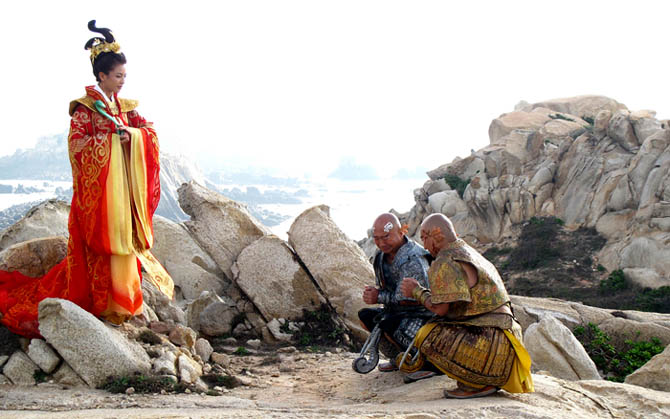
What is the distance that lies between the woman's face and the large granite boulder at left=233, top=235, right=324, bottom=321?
4380 millimetres

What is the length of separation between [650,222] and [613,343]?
11108 mm

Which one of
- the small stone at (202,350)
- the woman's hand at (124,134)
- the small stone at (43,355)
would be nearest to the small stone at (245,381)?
the small stone at (202,350)

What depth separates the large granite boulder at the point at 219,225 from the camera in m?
10.2

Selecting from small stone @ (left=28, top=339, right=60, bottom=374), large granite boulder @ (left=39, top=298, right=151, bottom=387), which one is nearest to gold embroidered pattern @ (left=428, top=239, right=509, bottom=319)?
large granite boulder @ (left=39, top=298, right=151, bottom=387)

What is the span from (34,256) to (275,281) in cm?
393

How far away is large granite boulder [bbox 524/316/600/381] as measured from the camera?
26.5ft

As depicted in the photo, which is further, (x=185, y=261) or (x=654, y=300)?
(x=654, y=300)

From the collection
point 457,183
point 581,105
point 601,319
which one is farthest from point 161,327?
point 581,105

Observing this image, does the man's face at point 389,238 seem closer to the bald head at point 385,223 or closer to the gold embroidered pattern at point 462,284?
the bald head at point 385,223

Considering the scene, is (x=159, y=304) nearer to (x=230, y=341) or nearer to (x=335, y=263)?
(x=230, y=341)

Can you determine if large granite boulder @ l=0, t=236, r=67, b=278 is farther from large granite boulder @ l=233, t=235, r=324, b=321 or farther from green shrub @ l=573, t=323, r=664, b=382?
green shrub @ l=573, t=323, r=664, b=382

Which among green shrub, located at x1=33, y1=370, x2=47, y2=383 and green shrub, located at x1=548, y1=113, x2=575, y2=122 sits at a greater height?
green shrub, located at x1=548, y1=113, x2=575, y2=122

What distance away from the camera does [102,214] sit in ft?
18.7

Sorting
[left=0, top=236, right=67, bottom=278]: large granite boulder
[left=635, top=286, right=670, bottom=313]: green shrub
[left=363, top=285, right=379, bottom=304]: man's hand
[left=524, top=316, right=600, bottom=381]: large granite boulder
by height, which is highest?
[left=0, top=236, right=67, bottom=278]: large granite boulder
